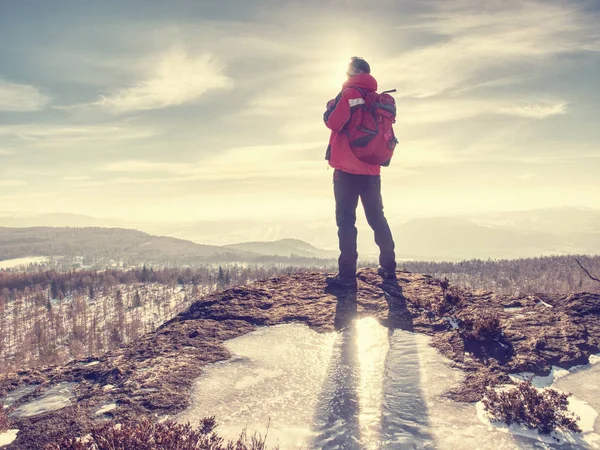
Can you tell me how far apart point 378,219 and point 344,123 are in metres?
2.50

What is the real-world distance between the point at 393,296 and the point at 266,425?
15.8 feet

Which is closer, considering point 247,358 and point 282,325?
point 247,358

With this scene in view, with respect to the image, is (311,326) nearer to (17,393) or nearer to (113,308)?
(17,393)

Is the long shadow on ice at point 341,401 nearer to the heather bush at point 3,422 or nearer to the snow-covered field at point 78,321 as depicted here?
the heather bush at point 3,422

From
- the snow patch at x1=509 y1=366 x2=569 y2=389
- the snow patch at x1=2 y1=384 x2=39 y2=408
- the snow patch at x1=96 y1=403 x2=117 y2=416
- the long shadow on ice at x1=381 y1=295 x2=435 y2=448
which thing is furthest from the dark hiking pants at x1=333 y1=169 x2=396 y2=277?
the snow patch at x1=2 y1=384 x2=39 y2=408

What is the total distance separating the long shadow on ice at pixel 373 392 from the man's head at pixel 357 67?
5.42 metres

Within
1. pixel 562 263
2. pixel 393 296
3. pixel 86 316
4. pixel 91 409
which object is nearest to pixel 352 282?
pixel 393 296

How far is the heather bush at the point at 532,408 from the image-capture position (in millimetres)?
4184

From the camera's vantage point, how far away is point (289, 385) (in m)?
5.29

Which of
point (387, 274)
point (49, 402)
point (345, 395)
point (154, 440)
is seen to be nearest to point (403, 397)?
point (345, 395)

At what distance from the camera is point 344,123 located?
27.8ft

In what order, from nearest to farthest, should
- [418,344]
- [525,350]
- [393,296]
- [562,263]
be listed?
[525,350]
[418,344]
[393,296]
[562,263]

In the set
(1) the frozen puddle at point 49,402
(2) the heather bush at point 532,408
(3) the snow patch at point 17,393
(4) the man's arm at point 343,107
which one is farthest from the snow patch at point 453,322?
(3) the snow patch at point 17,393

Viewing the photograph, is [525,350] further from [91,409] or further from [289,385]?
[91,409]
